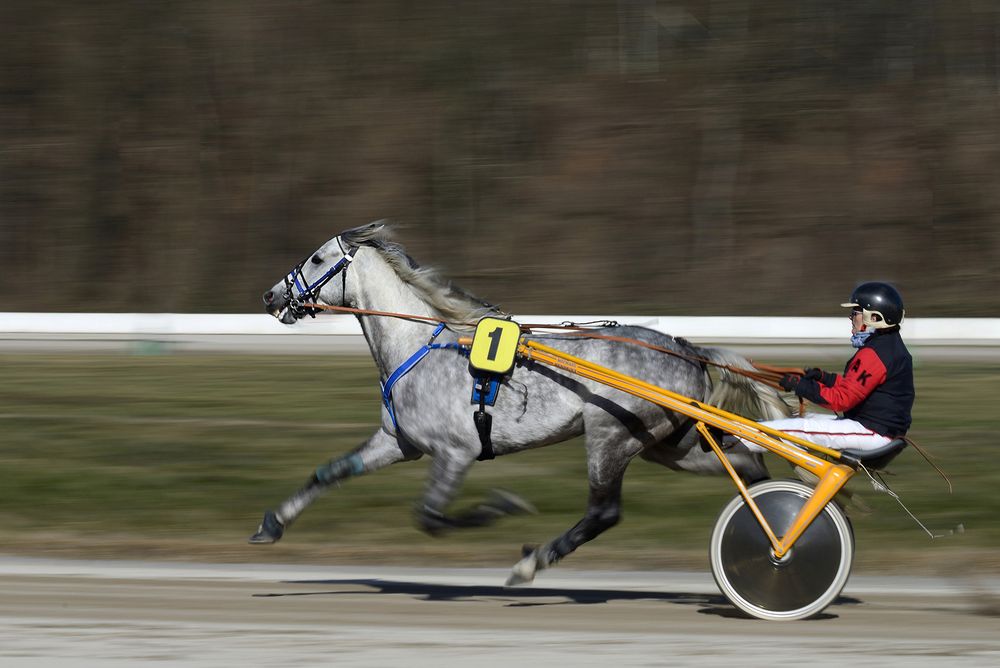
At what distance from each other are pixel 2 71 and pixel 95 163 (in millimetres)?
Answer: 4353

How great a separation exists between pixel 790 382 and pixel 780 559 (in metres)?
0.79

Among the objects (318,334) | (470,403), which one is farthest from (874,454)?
(318,334)

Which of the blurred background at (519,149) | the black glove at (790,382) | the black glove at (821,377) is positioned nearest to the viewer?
the black glove at (821,377)

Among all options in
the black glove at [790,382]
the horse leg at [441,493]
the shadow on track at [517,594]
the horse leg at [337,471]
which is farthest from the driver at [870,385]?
the horse leg at [337,471]

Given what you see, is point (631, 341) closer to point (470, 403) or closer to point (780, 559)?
point (470, 403)

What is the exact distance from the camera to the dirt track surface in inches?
202

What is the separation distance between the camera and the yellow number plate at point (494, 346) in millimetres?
5879

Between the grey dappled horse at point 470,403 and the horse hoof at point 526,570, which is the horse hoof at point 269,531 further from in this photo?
the horse hoof at point 526,570

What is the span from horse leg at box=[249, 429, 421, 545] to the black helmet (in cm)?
208

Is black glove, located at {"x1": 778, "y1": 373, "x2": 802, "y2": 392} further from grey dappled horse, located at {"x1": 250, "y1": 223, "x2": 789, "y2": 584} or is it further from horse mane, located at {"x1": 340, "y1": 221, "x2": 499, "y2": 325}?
horse mane, located at {"x1": 340, "y1": 221, "x2": 499, "y2": 325}

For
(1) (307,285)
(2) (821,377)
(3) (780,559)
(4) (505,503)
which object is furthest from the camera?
(1) (307,285)

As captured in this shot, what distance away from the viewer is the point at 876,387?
5.58m

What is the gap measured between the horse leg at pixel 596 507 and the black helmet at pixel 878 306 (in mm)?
1161

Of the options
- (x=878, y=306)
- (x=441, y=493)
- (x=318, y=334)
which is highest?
(x=318, y=334)
